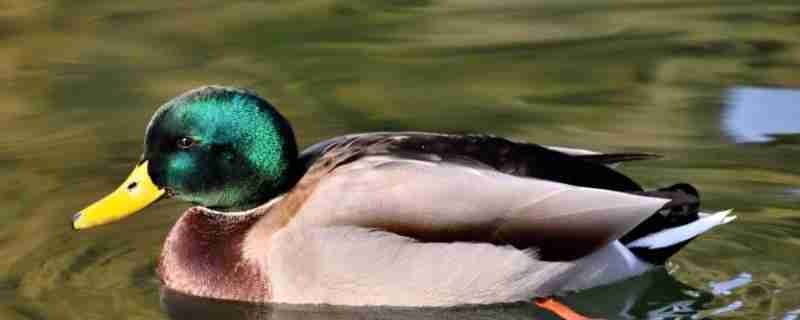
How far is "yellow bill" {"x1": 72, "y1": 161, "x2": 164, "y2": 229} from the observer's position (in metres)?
7.32

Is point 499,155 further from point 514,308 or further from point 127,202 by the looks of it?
point 127,202

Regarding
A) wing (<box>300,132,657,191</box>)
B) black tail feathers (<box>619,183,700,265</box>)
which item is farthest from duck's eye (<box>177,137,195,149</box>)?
black tail feathers (<box>619,183,700,265</box>)

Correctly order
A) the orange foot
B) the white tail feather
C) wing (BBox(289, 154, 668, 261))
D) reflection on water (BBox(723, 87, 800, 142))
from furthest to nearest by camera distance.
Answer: reflection on water (BBox(723, 87, 800, 142)) < the white tail feather < the orange foot < wing (BBox(289, 154, 668, 261))

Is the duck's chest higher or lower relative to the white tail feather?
lower

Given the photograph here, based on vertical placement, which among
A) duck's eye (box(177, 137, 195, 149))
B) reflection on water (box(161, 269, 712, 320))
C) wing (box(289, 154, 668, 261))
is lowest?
reflection on water (box(161, 269, 712, 320))

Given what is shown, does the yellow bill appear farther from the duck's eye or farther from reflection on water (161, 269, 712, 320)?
reflection on water (161, 269, 712, 320)

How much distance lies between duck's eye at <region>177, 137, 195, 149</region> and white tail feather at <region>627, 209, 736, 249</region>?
1.91m

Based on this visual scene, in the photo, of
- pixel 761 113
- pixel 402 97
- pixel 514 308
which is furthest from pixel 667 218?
pixel 402 97

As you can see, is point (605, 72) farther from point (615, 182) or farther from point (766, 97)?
point (615, 182)

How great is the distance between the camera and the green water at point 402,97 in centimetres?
738

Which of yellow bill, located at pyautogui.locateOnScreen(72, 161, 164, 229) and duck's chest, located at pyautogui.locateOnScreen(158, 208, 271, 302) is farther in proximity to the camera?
yellow bill, located at pyautogui.locateOnScreen(72, 161, 164, 229)

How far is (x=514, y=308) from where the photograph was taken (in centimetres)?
719

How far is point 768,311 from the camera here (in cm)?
684

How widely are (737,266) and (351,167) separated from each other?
1741mm
